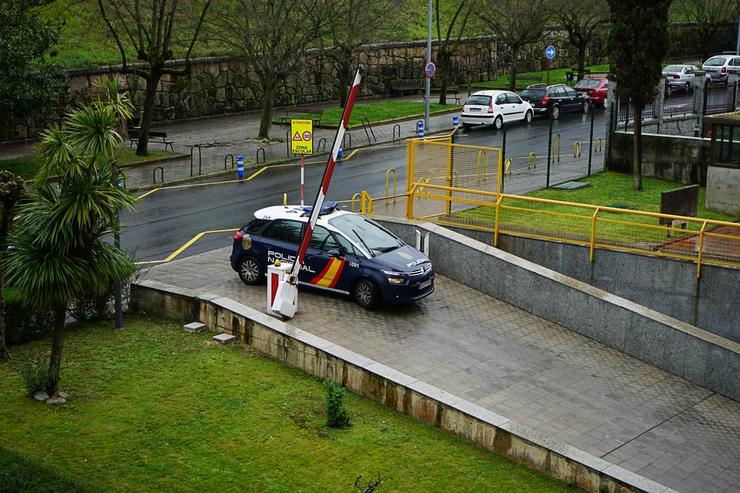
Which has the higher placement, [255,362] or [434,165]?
[434,165]

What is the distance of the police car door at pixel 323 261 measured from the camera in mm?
17000

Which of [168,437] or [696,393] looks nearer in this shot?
[168,437]

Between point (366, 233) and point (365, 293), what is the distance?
125 centimetres

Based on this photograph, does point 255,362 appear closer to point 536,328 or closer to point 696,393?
point 536,328

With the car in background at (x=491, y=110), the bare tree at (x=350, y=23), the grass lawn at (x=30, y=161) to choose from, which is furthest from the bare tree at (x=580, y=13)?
the grass lawn at (x=30, y=161)

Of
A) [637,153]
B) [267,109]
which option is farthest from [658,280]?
[267,109]

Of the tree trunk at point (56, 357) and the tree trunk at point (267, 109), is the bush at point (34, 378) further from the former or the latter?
the tree trunk at point (267, 109)

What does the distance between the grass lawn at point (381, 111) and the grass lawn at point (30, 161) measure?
9.32m

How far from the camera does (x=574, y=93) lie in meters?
44.2

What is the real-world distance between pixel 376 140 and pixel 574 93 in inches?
469

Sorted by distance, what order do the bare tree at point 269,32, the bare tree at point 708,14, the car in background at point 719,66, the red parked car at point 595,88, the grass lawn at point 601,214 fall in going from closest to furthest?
the grass lawn at point 601,214, the bare tree at point 269,32, the red parked car at point 595,88, the car in background at point 719,66, the bare tree at point 708,14

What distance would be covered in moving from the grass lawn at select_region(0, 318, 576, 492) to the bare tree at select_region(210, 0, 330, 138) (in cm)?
2294

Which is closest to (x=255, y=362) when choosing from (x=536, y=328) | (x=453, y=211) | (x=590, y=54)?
(x=536, y=328)

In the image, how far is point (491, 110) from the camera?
39.6 metres
